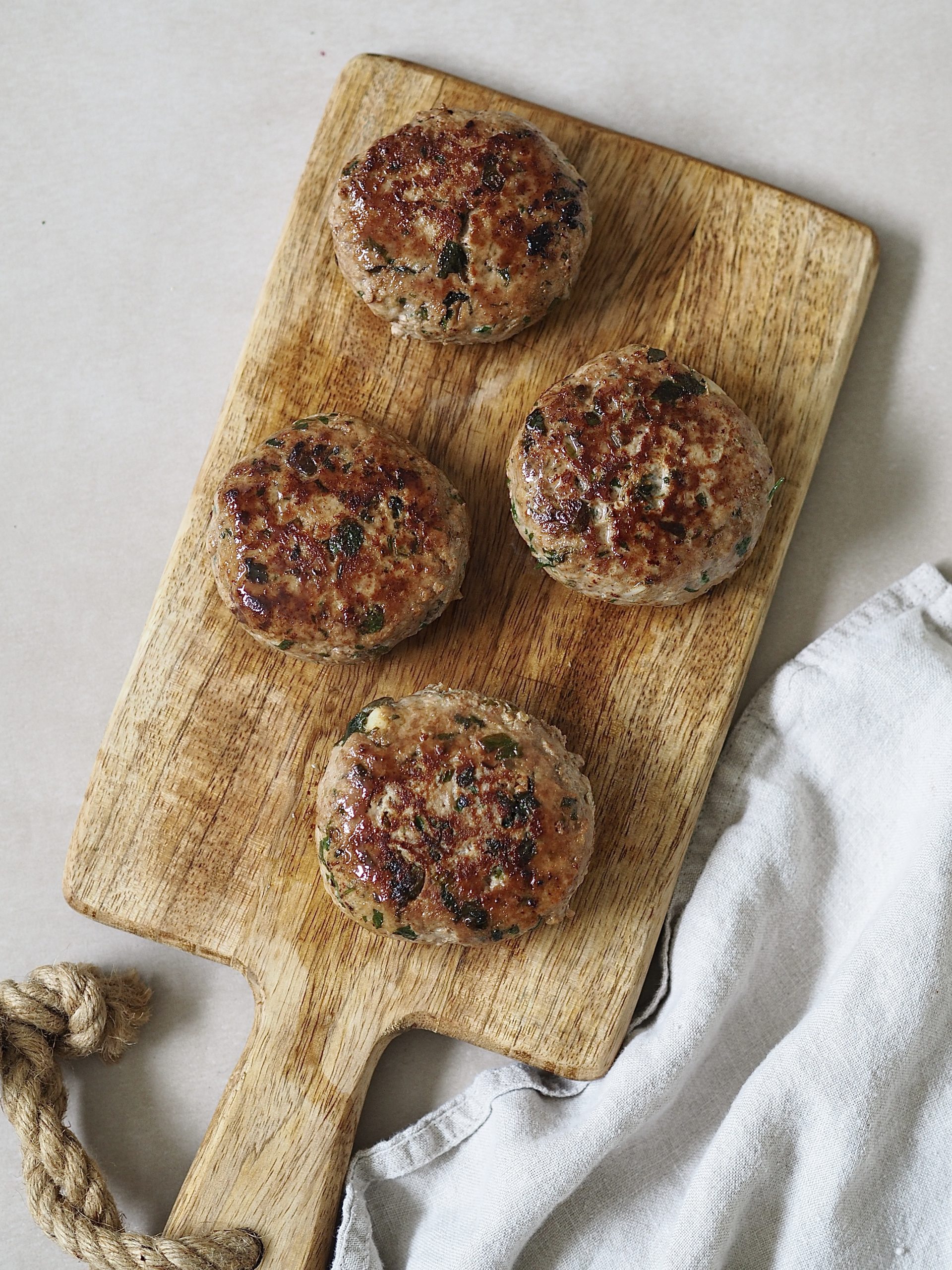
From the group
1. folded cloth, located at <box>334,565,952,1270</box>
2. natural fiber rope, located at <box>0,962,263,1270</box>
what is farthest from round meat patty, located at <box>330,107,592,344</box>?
natural fiber rope, located at <box>0,962,263,1270</box>

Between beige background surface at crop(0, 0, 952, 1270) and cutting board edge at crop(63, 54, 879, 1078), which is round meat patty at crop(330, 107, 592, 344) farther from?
beige background surface at crop(0, 0, 952, 1270)

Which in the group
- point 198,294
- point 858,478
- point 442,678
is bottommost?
point 442,678

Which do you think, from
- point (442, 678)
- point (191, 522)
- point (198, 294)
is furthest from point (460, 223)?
point (442, 678)

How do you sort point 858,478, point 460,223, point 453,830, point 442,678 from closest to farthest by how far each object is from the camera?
point 453,830 → point 460,223 → point 442,678 → point 858,478

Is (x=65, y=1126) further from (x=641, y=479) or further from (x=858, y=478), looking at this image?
(x=858, y=478)

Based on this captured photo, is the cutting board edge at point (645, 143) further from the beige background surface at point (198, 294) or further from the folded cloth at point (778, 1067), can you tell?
the folded cloth at point (778, 1067)

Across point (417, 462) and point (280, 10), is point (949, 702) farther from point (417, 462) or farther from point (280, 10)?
point (280, 10)

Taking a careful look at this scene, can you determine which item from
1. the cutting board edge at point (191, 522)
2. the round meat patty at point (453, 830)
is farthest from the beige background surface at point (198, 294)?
the round meat patty at point (453, 830)

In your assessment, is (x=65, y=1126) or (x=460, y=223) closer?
(x=460, y=223)
